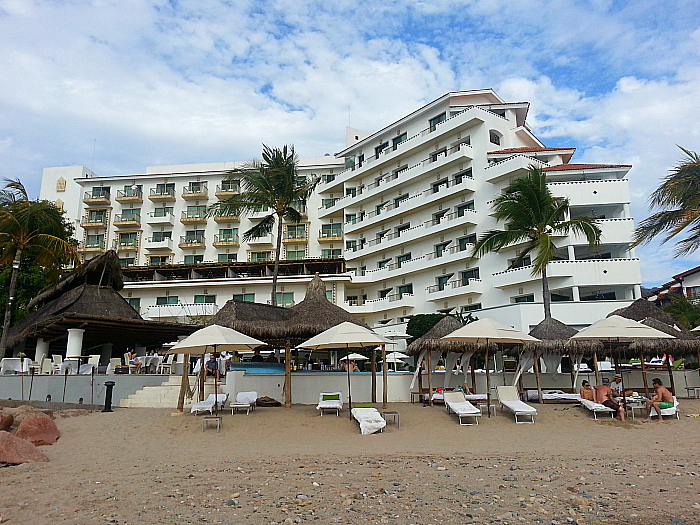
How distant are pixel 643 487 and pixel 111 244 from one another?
55.9m

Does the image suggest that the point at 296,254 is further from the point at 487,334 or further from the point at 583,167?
the point at 487,334

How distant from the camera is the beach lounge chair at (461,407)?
13461 mm

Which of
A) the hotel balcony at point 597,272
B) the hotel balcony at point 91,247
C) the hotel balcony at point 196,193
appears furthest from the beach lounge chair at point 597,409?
the hotel balcony at point 91,247

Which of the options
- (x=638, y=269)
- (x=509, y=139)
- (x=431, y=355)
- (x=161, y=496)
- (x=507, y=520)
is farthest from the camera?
(x=509, y=139)

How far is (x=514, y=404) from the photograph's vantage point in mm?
14281

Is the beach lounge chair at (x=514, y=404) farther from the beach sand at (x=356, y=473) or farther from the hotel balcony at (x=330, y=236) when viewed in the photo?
the hotel balcony at (x=330, y=236)

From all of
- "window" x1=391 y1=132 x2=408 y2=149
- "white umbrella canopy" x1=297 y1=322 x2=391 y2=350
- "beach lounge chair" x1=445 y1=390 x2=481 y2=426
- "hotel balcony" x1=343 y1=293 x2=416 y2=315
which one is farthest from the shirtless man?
"window" x1=391 y1=132 x2=408 y2=149

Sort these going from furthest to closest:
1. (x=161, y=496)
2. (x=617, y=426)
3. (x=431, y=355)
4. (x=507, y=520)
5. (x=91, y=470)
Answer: (x=431, y=355) < (x=617, y=426) < (x=91, y=470) < (x=161, y=496) < (x=507, y=520)

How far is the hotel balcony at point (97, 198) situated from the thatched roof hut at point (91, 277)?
1230 inches

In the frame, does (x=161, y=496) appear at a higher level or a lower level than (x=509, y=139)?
lower

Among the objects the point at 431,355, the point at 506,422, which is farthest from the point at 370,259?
the point at 506,422

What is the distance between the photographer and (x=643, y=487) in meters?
7.09

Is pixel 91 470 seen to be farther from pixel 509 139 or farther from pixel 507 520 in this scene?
pixel 509 139

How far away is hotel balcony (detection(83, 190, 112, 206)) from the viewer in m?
55.3
